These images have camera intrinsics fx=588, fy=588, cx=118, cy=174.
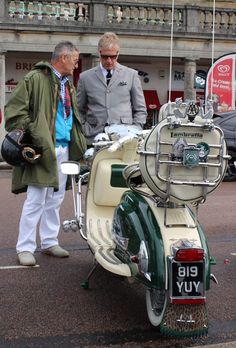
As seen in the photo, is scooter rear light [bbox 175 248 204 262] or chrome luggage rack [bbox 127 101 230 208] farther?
chrome luggage rack [bbox 127 101 230 208]

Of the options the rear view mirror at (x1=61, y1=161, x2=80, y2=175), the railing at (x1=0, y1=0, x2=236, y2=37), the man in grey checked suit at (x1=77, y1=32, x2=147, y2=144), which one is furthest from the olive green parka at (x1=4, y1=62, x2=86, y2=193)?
the railing at (x1=0, y1=0, x2=236, y2=37)

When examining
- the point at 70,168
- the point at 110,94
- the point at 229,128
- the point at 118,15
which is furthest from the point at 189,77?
A: the point at 70,168

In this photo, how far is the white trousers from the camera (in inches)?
208

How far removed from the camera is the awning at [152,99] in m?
26.2

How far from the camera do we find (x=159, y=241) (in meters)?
3.52

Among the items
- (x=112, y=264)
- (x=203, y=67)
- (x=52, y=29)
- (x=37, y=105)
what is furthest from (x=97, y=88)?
(x=203, y=67)

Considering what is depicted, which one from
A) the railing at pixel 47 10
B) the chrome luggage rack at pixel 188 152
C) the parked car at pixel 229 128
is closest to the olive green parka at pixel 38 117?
the chrome luggage rack at pixel 188 152

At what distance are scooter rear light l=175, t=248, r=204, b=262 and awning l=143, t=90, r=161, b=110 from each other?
23011 millimetres

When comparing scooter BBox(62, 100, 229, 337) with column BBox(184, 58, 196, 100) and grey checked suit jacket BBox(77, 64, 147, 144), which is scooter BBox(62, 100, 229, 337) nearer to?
grey checked suit jacket BBox(77, 64, 147, 144)

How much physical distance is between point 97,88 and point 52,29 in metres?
17.6

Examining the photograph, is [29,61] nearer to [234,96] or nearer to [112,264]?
[234,96]

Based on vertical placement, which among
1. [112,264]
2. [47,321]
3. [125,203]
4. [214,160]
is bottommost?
[47,321]

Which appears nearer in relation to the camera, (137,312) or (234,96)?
(137,312)

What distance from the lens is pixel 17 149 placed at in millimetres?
4832
